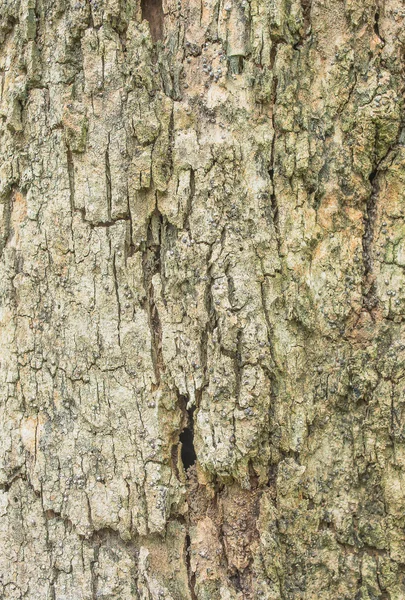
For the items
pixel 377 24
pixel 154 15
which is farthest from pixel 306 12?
pixel 154 15

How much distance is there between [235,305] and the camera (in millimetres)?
1376

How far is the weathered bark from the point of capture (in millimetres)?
1377

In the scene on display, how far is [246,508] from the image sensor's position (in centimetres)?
141

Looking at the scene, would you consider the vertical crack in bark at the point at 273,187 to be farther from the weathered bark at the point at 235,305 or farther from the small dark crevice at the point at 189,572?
the small dark crevice at the point at 189,572

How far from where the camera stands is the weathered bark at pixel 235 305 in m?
1.38

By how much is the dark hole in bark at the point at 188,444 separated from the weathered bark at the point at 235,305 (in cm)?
3

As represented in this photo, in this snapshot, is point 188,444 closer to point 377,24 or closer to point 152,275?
point 152,275

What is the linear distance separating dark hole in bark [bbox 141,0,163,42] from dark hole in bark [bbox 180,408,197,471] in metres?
0.98

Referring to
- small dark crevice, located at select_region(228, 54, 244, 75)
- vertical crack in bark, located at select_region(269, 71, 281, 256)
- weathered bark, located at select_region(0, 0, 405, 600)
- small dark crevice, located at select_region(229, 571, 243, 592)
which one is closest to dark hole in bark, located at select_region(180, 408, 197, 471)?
weathered bark, located at select_region(0, 0, 405, 600)

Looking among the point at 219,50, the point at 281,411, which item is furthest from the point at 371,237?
the point at 219,50

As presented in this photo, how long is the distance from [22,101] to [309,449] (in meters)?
1.20

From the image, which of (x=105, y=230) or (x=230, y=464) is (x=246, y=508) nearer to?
(x=230, y=464)

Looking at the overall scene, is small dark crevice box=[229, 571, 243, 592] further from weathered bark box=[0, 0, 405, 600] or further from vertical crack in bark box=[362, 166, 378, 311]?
vertical crack in bark box=[362, 166, 378, 311]

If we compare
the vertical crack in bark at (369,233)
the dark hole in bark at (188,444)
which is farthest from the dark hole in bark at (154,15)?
the dark hole in bark at (188,444)
